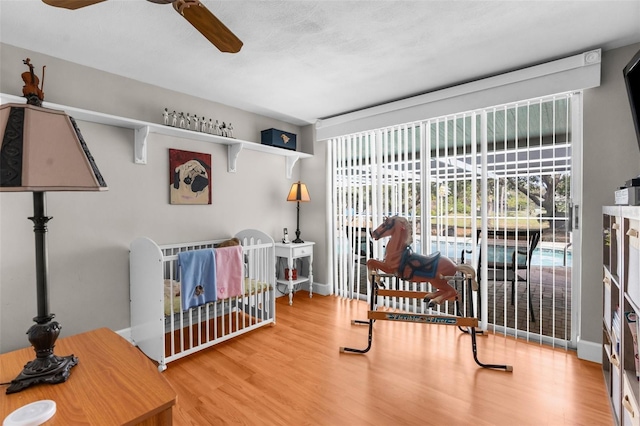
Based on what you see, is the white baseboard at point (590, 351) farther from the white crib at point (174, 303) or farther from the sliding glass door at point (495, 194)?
the white crib at point (174, 303)

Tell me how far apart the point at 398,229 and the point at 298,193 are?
177 cm

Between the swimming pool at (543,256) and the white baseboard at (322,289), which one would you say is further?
the white baseboard at (322,289)

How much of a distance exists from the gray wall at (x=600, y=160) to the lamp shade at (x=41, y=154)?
3.04 metres

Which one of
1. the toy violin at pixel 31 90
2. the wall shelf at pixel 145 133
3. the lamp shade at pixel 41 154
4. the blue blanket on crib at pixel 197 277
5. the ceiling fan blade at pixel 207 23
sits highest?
the ceiling fan blade at pixel 207 23

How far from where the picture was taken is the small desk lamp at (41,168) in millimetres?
747

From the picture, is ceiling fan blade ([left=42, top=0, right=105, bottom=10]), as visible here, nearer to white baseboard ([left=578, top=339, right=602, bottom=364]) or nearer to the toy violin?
the toy violin

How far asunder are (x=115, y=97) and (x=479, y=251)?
352 centimetres

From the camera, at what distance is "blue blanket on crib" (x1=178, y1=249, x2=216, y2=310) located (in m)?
2.34

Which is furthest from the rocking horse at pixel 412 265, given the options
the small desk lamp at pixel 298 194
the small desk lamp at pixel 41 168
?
the small desk lamp at pixel 41 168

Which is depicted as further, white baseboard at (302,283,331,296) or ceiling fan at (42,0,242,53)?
white baseboard at (302,283,331,296)

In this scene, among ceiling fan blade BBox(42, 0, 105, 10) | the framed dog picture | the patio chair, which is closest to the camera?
ceiling fan blade BBox(42, 0, 105, 10)

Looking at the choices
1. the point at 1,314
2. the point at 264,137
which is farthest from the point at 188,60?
the point at 1,314

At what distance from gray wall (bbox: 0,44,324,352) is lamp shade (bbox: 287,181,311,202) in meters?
0.86

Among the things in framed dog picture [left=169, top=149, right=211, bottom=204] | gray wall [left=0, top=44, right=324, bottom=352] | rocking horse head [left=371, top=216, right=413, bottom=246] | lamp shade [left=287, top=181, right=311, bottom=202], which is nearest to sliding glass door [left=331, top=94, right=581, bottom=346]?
lamp shade [left=287, top=181, right=311, bottom=202]
